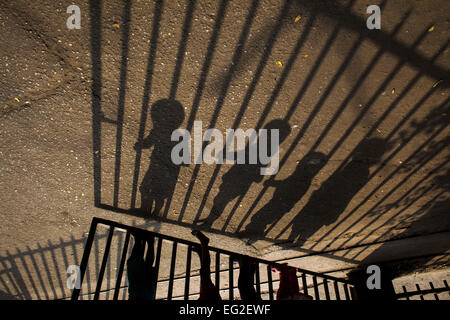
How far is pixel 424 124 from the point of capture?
2980 mm

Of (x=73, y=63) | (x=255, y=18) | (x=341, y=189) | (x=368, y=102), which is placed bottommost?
(x=341, y=189)

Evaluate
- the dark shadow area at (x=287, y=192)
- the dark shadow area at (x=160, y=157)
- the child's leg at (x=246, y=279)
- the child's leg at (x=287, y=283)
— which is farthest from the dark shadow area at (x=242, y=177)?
the child's leg at (x=287, y=283)

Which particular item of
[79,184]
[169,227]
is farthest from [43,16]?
[169,227]

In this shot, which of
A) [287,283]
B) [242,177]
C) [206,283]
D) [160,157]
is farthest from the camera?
[242,177]

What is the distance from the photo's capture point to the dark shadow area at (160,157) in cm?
298

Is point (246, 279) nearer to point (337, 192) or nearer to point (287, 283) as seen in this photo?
point (287, 283)

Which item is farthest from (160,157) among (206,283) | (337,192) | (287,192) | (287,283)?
(337,192)

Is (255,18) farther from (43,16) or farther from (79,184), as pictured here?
(79,184)

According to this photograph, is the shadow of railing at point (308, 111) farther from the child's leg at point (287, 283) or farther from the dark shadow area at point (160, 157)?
the child's leg at point (287, 283)

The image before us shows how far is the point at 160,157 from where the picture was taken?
3.18 m

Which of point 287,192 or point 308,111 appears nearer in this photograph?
point 308,111

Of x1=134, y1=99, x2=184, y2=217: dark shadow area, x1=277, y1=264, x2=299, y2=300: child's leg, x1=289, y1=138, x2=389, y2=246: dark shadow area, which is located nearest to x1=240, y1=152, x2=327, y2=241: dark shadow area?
x1=289, y1=138, x2=389, y2=246: dark shadow area

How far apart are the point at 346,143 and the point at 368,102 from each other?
0.52 metres

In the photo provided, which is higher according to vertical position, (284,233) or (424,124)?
(424,124)
